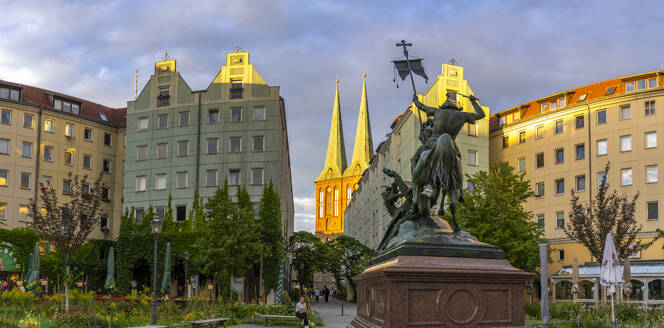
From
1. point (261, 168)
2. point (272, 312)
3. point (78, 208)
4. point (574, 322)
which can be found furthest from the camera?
point (261, 168)

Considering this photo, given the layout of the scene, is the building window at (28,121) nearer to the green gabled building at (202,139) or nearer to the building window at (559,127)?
the green gabled building at (202,139)

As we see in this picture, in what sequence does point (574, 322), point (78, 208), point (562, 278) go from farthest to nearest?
point (562, 278), point (78, 208), point (574, 322)

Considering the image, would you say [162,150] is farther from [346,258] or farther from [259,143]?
[346,258]

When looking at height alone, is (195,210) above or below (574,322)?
above

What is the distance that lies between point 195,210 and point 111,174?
1848 cm

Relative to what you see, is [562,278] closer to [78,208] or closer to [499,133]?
[499,133]

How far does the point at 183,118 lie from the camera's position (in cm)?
6006

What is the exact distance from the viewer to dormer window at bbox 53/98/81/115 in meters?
69.1

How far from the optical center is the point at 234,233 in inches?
1781

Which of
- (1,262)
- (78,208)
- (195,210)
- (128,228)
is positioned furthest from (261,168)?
(1,262)

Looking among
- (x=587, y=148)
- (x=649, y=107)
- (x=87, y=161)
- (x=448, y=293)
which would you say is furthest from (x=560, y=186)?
(x=448, y=293)

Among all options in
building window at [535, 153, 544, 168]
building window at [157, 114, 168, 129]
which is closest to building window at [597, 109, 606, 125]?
building window at [535, 153, 544, 168]

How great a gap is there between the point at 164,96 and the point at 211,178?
9.01 metres

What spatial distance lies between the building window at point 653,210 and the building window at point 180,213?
36.9 metres
